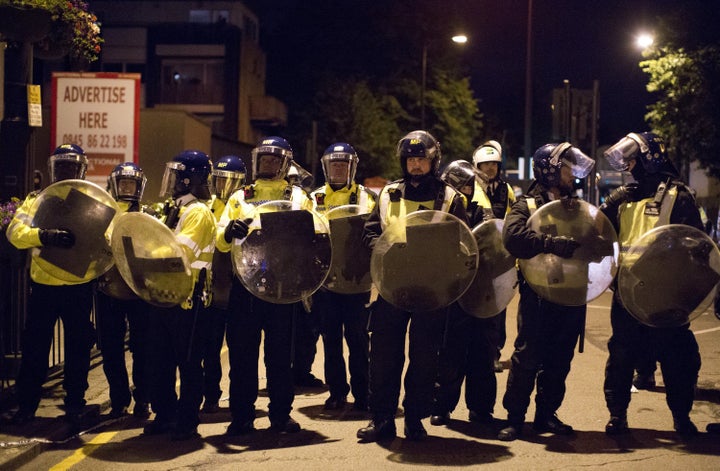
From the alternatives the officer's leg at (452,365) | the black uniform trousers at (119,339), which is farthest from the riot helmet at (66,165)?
the officer's leg at (452,365)

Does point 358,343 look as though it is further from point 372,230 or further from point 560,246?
point 560,246

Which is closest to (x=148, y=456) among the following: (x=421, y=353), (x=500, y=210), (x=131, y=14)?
(x=421, y=353)

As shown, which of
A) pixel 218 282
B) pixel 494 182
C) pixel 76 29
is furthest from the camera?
pixel 76 29

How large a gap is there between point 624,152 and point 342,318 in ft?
8.25

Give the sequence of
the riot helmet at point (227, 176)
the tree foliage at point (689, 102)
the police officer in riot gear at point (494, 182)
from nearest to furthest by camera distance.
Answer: the riot helmet at point (227, 176) < the police officer in riot gear at point (494, 182) < the tree foliage at point (689, 102)

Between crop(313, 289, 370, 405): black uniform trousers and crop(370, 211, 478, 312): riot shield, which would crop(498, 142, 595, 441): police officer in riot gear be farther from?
crop(313, 289, 370, 405): black uniform trousers

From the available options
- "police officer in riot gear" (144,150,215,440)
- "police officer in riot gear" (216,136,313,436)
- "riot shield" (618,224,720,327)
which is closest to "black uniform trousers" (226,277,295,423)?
"police officer in riot gear" (216,136,313,436)

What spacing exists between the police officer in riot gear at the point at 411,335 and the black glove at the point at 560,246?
665 millimetres

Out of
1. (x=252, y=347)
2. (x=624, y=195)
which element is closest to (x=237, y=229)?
(x=252, y=347)

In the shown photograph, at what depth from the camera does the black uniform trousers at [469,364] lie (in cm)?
787

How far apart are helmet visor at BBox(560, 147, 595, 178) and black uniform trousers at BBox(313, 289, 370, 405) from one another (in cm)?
196

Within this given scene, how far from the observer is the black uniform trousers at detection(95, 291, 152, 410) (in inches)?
320

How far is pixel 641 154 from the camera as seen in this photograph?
753 centimetres

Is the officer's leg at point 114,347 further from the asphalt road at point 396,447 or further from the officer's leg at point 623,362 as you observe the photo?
the officer's leg at point 623,362
